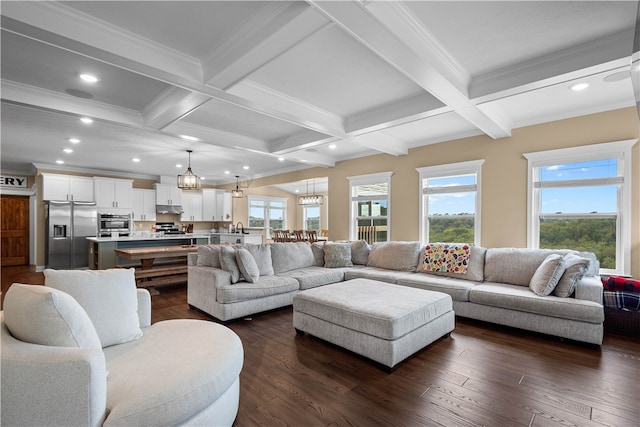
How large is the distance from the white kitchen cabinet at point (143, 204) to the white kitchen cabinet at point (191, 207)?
89 centimetres

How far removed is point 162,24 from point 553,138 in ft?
15.8

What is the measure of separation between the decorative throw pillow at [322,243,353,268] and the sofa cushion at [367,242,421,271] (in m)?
0.41

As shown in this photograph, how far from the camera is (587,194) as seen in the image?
3990 mm

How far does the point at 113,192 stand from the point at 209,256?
230 inches

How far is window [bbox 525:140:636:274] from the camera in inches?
146

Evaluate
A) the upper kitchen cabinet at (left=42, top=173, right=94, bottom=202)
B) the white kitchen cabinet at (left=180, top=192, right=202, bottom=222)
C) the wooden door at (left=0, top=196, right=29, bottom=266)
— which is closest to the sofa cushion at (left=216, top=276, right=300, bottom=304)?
the upper kitchen cabinet at (left=42, top=173, right=94, bottom=202)

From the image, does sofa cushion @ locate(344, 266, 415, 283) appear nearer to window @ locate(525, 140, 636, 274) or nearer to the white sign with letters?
window @ locate(525, 140, 636, 274)

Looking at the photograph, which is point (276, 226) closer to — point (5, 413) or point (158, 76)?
point (158, 76)

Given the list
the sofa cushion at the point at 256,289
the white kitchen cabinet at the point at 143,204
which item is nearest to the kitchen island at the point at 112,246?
the white kitchen cabinet at the point at 143,204

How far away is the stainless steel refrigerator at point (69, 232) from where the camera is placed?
23.6 feet

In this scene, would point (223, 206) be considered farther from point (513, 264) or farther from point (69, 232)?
point (513, 264)

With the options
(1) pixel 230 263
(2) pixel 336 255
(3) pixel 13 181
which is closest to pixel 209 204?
(3) pixel 13 181

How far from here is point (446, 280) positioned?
159 inches

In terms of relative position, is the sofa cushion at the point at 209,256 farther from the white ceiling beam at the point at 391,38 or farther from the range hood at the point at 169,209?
the range hood at the point at 169,209
